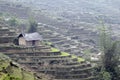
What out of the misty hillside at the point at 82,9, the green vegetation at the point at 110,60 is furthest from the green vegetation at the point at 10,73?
the misty hillside at the point at 82,9

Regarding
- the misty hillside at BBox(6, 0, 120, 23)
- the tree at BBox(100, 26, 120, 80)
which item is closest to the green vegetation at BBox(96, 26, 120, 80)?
the tree at BBox(100, 26, 120, 80)

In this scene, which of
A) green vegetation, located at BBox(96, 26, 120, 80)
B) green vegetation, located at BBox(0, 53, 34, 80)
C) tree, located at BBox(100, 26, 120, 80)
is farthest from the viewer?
tree, located at BBox(100, 26, 120, 80)

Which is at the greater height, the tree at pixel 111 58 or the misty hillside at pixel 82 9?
the tree at pixel 111 58

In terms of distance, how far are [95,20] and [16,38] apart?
59410 mm

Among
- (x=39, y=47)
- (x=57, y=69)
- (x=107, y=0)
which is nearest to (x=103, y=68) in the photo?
(x=57, y=69)

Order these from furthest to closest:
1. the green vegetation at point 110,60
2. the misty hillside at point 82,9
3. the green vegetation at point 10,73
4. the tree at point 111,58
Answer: the misty hillside at point 82,9 < the tree at point 111,58 < the green vegetation at point 110,60 < the green vegetation at point 10,73

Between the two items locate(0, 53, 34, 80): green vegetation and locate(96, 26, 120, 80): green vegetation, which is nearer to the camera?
locate(0, 53, 34, 80): green vegetation

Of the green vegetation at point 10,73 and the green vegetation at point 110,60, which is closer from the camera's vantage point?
the green vegetation at point 10,73

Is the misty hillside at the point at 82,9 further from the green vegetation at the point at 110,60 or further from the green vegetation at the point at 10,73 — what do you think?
the green vegetation at the point at 10,73

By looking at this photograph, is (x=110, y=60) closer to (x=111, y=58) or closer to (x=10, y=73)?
(x=111, y=58)

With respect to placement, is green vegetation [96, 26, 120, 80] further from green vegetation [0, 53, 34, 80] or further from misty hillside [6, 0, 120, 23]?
misty hillside [6, 0, 120, 23]

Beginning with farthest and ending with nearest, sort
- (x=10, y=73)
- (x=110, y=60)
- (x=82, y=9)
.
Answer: (x=82, y=9)
(x=110, y=60)
(x=10, y=73)

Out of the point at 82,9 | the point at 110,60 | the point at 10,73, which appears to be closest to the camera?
the point at 10,73

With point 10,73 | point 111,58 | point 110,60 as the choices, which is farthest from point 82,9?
point 10,73
